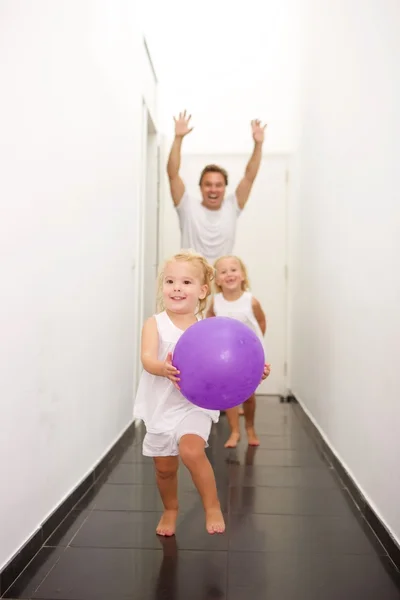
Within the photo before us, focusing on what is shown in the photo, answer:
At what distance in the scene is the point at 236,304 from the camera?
3.00 m

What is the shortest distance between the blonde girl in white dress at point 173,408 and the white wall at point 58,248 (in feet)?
1.09

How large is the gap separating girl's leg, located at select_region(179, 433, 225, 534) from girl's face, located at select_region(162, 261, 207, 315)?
16.3 inches

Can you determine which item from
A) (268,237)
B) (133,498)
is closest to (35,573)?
(133,498)

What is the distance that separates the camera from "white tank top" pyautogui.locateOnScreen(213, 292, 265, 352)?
296 centimetres

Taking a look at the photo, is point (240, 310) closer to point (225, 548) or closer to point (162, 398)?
point (162, 398)

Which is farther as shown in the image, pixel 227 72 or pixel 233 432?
pixel 227 72

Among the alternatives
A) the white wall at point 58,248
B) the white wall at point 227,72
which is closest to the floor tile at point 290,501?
the white wall at point 58,248

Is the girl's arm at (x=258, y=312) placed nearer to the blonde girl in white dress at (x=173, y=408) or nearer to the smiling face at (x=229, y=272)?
the smiling face at (x=229, y=272)

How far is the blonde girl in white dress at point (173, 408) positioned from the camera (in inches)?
67.4

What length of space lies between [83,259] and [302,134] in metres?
2.60

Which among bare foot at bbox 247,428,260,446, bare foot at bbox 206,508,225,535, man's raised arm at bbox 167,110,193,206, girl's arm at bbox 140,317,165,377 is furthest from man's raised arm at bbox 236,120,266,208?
bare foot at bbox 206,508,225,535

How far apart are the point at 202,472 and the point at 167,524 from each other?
264 millimetres

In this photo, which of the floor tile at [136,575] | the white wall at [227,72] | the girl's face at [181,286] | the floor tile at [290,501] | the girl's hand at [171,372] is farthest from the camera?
the white wall at [227,72]

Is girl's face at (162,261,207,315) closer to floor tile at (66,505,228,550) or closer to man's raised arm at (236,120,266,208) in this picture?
floor tile at (66,505,228,550)
